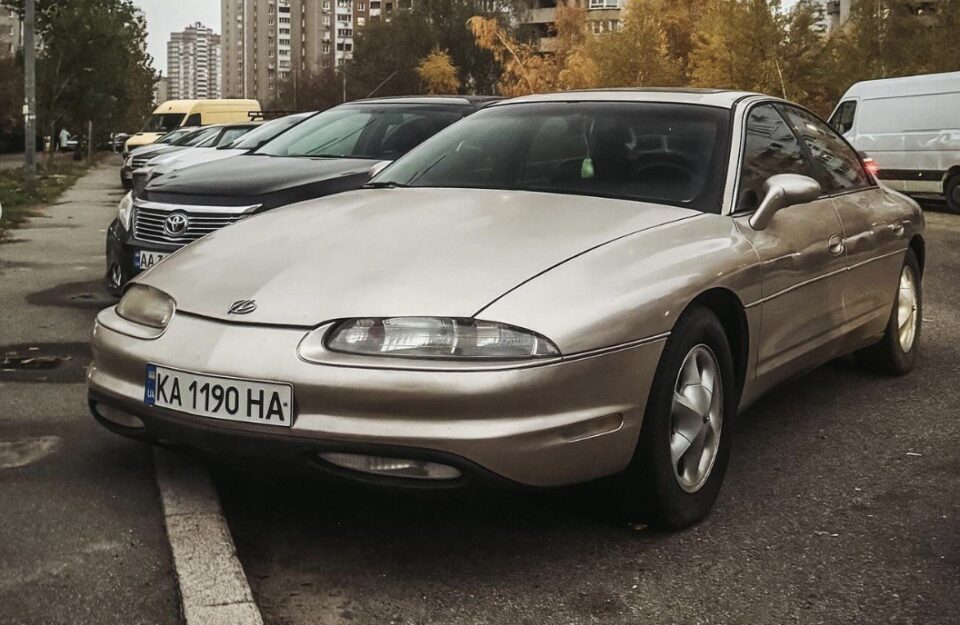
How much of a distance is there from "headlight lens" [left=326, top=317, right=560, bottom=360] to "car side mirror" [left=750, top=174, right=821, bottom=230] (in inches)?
54.2

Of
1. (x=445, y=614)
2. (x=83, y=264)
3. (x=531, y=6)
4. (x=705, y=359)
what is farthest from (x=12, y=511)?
(x=531, y=6)

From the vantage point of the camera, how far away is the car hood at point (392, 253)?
11.6ft

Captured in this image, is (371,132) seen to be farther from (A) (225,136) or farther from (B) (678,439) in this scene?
(A) (225,136)

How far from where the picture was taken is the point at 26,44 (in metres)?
23.1

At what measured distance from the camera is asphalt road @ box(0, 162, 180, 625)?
3217mm

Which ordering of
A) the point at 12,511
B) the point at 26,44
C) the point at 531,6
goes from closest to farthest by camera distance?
the point at 12,511
the point at 26,44
the point at 531,6

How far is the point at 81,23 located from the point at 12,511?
32.6 metres

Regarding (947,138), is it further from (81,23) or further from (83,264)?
(81,23)

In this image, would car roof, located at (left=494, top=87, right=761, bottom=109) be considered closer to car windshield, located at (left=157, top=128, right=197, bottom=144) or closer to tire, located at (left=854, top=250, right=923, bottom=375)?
tire, located at (left=854, top=250, right=923, bottom=375)

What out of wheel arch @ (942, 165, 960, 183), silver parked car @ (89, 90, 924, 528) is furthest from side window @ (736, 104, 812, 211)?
wheel arch @ (942, 165, 960, 183)

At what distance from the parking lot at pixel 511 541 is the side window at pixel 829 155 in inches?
40.5

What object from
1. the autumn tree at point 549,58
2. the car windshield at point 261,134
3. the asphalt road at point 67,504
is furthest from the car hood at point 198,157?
the autumn tree at point 549,58

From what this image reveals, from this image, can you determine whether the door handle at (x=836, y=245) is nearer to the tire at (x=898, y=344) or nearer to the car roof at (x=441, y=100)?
the tire at (x=898, y=344)

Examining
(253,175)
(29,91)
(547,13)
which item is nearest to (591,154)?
(253,175)
